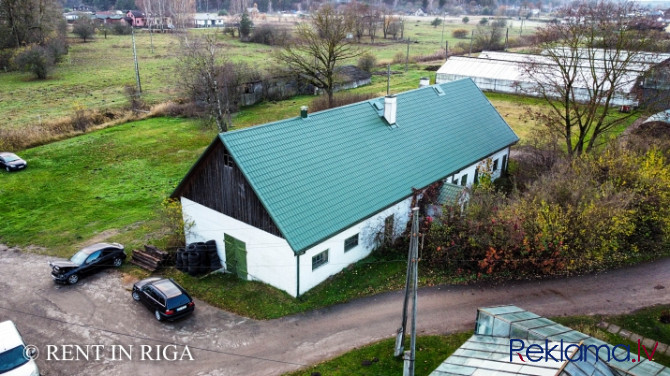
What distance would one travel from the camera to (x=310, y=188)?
19797 millimetres

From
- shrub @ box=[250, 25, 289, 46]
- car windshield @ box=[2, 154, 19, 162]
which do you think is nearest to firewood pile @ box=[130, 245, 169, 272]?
car windshield @ box=[2, 154, 19, 162]

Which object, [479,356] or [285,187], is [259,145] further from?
[479,356]

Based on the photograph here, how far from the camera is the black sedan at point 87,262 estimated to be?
67.6ft

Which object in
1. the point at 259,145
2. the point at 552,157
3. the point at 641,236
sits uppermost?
the point at 259,145

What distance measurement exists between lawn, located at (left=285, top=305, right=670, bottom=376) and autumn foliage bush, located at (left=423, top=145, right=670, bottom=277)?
3.17 m

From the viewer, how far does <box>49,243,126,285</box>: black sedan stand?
67.6ft

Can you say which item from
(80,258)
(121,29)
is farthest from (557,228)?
(121,29)

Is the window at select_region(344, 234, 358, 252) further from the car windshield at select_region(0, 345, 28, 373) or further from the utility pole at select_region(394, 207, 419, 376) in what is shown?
the car windshield at select_region(0, 345, 28, 373)

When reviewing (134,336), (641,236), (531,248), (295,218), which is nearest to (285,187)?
(295,218)

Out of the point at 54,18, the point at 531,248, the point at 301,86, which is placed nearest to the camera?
the point at 531,248

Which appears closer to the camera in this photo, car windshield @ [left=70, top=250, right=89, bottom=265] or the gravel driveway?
the gravel driveway

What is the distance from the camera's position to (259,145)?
1972cm

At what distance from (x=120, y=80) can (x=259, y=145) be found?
172 feet

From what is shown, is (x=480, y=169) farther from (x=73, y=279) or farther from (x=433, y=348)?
(x=73, y=279)
